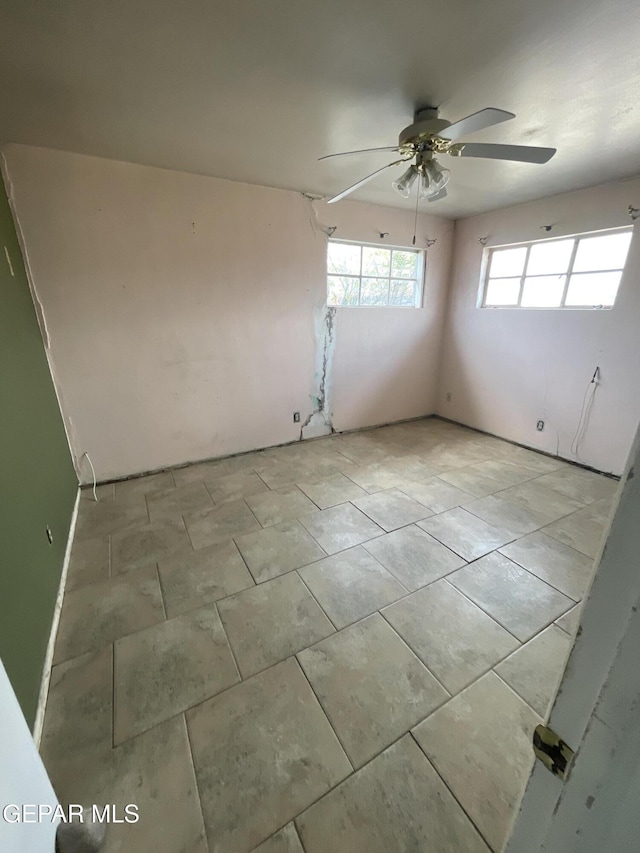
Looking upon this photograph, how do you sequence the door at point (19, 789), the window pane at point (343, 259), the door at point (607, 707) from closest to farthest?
1. the door at point (607, 707)
2. the door at point (19, 789)
3. the window pane at point (343, 259)

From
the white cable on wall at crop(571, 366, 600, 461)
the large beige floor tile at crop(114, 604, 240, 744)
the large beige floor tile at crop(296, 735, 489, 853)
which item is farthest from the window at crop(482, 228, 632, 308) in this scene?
the large beige floor tile at crop(114, 604, 240, 744)

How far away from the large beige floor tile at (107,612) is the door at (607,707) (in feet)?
5.47

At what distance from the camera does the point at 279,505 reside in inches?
99.7

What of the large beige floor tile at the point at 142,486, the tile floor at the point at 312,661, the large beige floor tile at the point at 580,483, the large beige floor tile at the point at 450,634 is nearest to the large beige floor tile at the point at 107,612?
the tile floor at the point at 312,661

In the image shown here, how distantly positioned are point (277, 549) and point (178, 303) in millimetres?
2102

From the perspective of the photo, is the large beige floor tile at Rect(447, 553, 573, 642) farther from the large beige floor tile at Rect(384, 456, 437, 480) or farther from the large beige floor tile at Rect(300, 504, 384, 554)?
the large beige floor tile at Rect(384, 456, 437, 480)

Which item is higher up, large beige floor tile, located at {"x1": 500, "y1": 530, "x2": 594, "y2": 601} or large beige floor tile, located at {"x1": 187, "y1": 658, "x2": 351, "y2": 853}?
large beige floor tile, located at {"x1": 500, "y1": 530, "x2": 594, "y2": 601}

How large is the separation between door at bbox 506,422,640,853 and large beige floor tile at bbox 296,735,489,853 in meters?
0.77

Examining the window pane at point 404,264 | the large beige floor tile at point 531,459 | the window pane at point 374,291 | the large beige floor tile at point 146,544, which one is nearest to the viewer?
the large beige floor tile at point 146,544

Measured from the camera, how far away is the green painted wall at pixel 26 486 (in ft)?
3.94

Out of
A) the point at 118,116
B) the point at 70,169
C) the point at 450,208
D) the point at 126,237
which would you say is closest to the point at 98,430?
the point at 126,237

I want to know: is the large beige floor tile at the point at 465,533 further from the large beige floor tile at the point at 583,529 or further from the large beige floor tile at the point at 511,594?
the large beige floor tile at the point at 583,529

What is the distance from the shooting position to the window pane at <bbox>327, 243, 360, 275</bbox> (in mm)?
3389

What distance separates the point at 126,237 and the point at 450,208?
9.93ft
